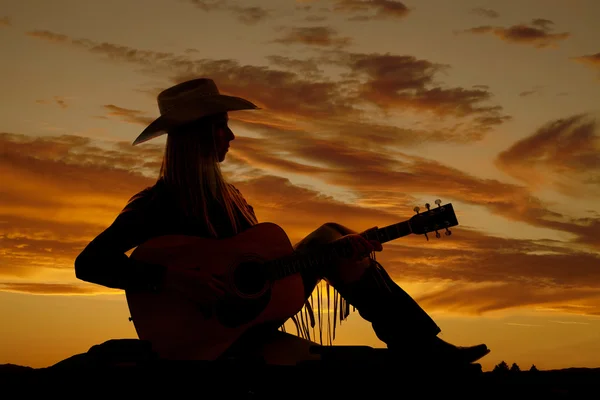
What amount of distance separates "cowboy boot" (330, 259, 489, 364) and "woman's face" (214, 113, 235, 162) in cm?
125

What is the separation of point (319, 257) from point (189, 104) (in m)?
1.44

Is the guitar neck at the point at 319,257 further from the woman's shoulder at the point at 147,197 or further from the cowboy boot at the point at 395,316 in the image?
the woman's shoulder at the point at 147,197

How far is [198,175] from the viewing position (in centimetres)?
569

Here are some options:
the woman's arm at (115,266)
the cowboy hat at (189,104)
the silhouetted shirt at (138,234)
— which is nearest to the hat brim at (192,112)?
the cowboy hat at (189,104)

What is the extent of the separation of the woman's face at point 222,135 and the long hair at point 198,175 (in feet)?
0.09

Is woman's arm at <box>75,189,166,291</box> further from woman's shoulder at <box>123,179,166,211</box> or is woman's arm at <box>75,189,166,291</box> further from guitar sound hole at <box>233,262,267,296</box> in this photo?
guitar sound hole at <box>233,262,267,296</box>

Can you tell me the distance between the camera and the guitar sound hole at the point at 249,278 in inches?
215

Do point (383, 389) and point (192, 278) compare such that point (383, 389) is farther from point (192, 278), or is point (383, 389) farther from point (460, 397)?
point (192, 278)

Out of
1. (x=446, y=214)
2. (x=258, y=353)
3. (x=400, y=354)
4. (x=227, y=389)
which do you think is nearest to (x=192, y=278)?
(x=258, y=353)

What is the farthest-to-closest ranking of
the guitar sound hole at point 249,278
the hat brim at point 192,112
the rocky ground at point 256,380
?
the hat brim at point 192,112
the guitar sound hole at point 249,278
the rocky ground at point 256,380

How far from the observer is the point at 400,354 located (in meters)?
5.14

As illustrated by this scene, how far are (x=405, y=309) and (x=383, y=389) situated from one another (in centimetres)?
95

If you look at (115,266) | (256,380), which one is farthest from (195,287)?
(256,380)

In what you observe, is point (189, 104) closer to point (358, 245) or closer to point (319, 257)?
point (319, 257)
